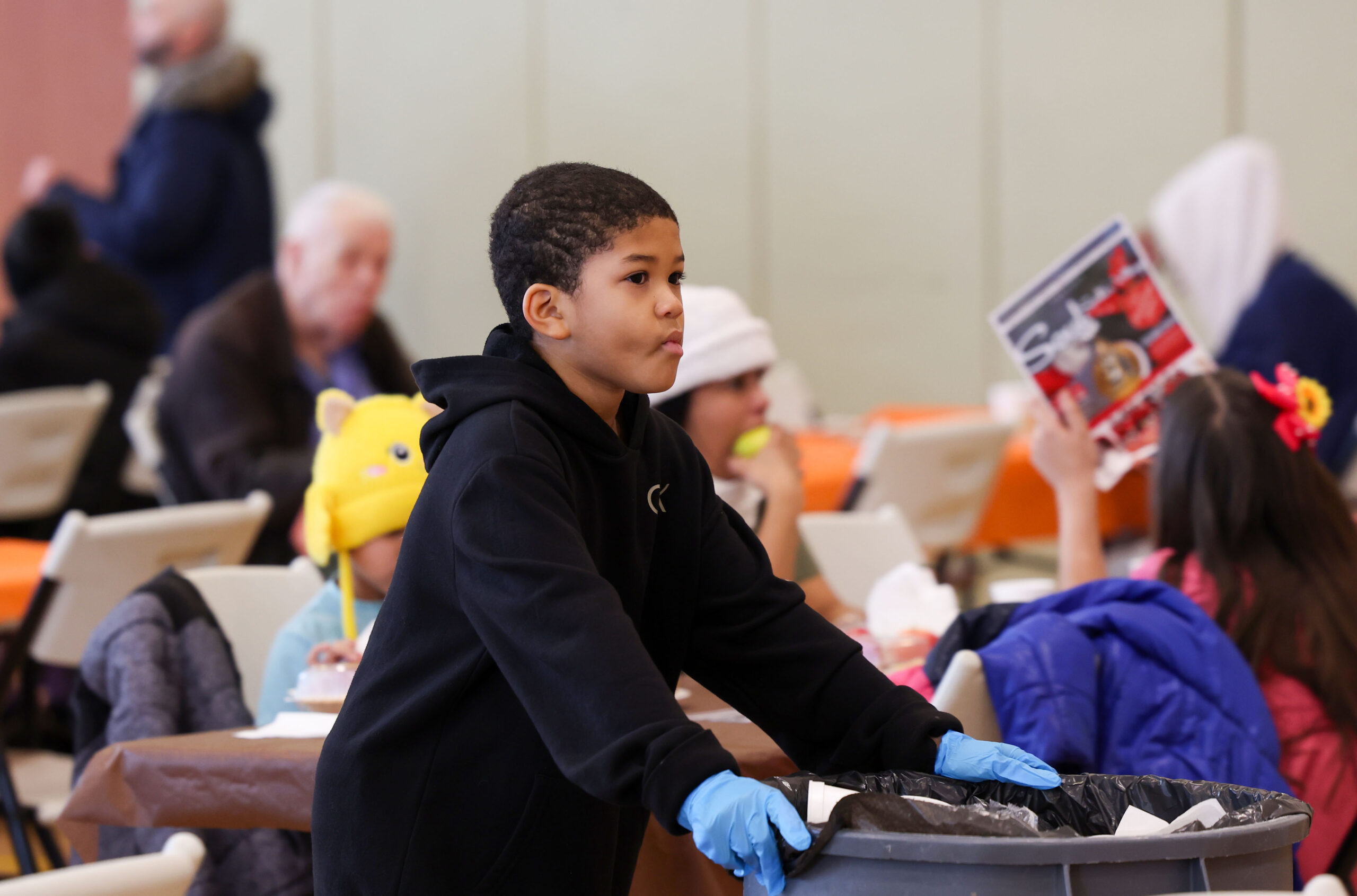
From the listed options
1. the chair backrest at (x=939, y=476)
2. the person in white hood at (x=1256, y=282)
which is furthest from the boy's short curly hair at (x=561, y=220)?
the person in white hood at (x=1256, y=282)

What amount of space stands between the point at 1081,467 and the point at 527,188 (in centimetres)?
150

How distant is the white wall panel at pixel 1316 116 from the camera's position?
5.69 metres

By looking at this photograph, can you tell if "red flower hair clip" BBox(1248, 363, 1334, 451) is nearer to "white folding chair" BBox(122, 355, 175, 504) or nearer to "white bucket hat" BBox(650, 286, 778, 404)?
"white bucket hat" BBox(650, 286, 778, 404)

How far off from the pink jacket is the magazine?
62cm

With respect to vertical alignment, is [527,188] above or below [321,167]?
above

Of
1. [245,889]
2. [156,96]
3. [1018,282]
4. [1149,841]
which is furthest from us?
[1018,282]

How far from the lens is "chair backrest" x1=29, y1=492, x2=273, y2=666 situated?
2.50 m

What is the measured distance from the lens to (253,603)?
2.28 metres

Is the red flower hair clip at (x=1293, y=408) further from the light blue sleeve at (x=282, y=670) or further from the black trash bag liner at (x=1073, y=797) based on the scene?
the light blue sleeve at (x=282, y=670)

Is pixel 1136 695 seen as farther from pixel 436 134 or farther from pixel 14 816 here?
pixel 436 134

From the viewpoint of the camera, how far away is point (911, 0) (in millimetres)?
6262

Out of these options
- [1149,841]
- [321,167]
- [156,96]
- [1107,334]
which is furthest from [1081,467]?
[321,167]

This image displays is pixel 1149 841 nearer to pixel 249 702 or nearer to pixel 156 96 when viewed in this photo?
pixel 249 702

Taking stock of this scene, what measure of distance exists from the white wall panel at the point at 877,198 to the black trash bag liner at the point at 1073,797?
5249 mm
